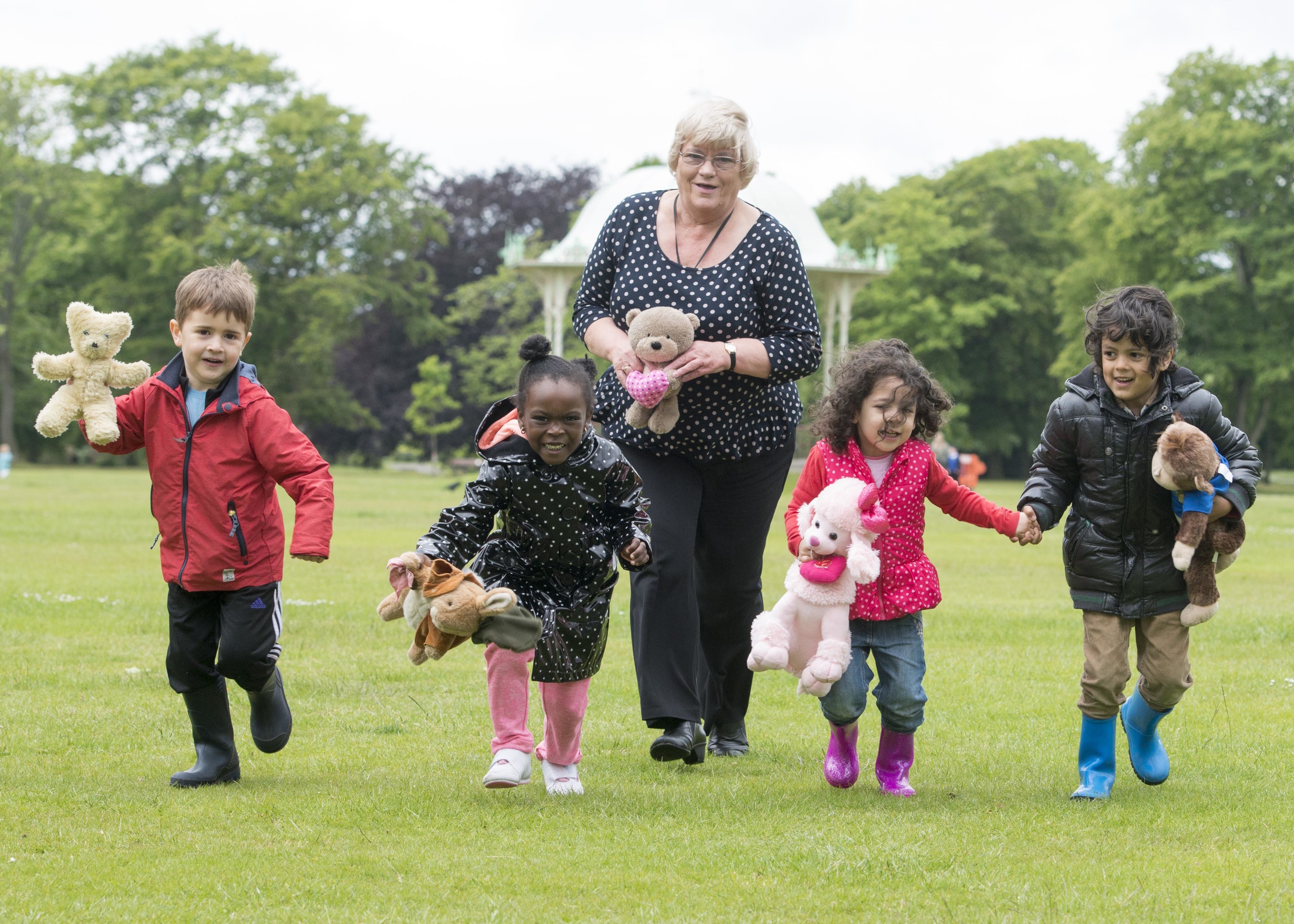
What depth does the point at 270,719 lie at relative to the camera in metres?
5.59

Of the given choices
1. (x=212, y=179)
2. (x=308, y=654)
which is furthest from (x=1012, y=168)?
(x=308, y=654)

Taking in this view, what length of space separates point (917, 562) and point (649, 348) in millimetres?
1217

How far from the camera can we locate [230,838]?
452 centimetres

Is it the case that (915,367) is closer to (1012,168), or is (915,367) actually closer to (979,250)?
(979,250)

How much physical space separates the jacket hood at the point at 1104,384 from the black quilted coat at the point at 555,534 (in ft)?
5.34

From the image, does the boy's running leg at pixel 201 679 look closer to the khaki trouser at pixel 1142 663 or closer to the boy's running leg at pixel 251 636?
the boy's running leg at pixel 251 636

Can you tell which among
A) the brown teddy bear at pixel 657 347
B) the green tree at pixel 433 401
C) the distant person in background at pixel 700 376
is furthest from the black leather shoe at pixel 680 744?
the green tree at pixel 433 401

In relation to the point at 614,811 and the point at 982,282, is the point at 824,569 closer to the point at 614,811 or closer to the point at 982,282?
the point at 614,811

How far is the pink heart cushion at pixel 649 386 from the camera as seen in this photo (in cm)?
537

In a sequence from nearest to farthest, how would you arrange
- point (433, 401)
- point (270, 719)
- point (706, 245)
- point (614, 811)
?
point (614, 811) < point (270, 719) < point (706, 245) < point (433, 401)

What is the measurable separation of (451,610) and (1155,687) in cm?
251

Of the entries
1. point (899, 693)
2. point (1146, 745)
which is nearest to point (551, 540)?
point (899, 693)

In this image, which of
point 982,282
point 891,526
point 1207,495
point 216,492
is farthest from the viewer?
point 982,282

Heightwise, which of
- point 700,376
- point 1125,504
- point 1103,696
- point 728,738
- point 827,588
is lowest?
point 728,738
